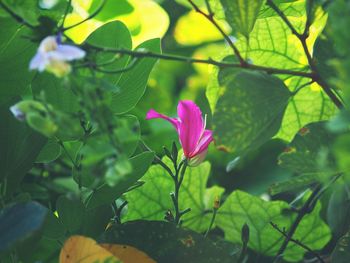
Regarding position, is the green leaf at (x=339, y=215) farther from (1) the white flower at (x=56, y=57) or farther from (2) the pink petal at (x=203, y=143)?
(1) the white flower at (x=56, y=57)

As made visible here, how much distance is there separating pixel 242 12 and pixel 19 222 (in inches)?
7.9

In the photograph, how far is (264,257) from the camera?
71 centimetres

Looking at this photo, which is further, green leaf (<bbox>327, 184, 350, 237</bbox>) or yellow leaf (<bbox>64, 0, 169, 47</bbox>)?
yellow leaf (<bbox>64, 0, 169, 47</bbox>)

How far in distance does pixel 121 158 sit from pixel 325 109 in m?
0.27

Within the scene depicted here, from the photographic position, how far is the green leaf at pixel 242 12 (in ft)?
1.45

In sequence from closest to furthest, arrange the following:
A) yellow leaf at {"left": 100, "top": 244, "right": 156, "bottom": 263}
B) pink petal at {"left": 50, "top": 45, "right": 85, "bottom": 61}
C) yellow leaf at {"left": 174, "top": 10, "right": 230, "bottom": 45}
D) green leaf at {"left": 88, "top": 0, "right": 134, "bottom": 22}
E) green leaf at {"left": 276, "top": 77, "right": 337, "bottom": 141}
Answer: pink petal at {"left": 50, "top": 45, "right": 85, "bottom": 61}
yellow leaf at {"left": 100, "top": 244, "right": 156, "bottom": 263}
green leaf at {"left": 276, "top": 77, "right": 337, "bottom": 141}
green leaf at {"left": 88, "top": 0, "right": 134, "bottom": 22}
yellow leaf at {"left": 174, "top": 10, "right": 230, "bottom": 45}

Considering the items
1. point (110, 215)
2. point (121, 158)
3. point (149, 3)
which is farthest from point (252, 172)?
point (121, 158)

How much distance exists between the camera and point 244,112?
0.43 meters

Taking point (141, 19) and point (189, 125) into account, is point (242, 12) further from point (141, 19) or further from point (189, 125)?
point (141, 19)

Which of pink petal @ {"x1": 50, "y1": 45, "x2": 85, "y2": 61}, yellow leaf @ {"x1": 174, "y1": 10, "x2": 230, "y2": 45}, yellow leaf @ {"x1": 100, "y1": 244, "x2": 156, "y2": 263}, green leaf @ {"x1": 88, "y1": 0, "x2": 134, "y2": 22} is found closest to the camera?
pink petal @ {"x1": 50, "y1": 45, "x2": 85, "y2": 61}

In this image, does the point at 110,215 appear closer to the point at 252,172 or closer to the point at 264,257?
the point at 264,257

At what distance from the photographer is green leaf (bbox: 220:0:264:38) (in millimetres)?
442

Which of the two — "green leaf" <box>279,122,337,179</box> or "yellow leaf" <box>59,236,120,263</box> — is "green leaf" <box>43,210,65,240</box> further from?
"green leaf" <box>279,122,337,179</box>

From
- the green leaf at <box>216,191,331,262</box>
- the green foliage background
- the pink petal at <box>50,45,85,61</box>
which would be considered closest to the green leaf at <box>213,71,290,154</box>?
the green foliage background
